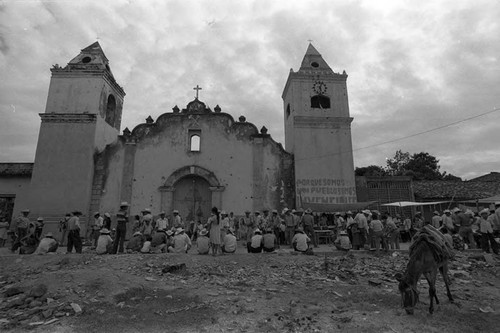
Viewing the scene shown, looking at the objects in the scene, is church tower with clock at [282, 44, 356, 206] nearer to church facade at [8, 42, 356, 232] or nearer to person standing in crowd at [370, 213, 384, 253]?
church facade at [8, 42, 356, 232]

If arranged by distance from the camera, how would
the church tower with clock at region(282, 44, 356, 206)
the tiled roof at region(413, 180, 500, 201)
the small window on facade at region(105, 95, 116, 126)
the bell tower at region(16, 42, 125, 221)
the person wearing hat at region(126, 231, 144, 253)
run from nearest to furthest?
1. the person wearing hat at region(126, 231, 144, 253)
2. the bell tower at region(16, 42, 125, 221)
3. the church tower with clock at region(282, 44, 356, 206)
4. the small window on facade at region(105, 95, 116, 126)
5. the tiled roof at region(413, 180, 500, 201)

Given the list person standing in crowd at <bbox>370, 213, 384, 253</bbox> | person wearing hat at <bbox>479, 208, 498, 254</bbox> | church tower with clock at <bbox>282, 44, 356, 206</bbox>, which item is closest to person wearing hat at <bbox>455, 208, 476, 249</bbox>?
person wearing hat at <bbox>479, 208, 498, 254</bbox>

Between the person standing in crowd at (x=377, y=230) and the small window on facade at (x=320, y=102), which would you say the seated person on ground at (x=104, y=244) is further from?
the small window on facade at (x=320, y=102)

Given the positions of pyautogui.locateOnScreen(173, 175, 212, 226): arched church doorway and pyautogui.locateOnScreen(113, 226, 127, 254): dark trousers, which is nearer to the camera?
pyautogui.locateOnScreen(113, 226, 127, 254): dark trousers

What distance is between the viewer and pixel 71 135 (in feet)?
58.0

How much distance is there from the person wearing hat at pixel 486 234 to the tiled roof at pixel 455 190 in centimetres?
1010

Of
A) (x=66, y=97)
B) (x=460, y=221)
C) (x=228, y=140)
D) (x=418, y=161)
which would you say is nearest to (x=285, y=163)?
(x=228, y=140)

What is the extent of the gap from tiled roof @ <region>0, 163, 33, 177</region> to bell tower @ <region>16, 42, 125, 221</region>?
4.77 feet

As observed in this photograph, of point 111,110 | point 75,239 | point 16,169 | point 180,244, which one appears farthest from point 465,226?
point 16,169

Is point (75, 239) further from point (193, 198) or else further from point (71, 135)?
point (71, 135)

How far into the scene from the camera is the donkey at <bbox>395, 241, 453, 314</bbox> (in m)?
6.41

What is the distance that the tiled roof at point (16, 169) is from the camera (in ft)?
64.7

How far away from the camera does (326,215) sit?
55.7 feet

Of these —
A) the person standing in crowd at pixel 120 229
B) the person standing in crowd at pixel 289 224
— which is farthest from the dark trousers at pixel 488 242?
the person standing in crowd at pixel 120 229
